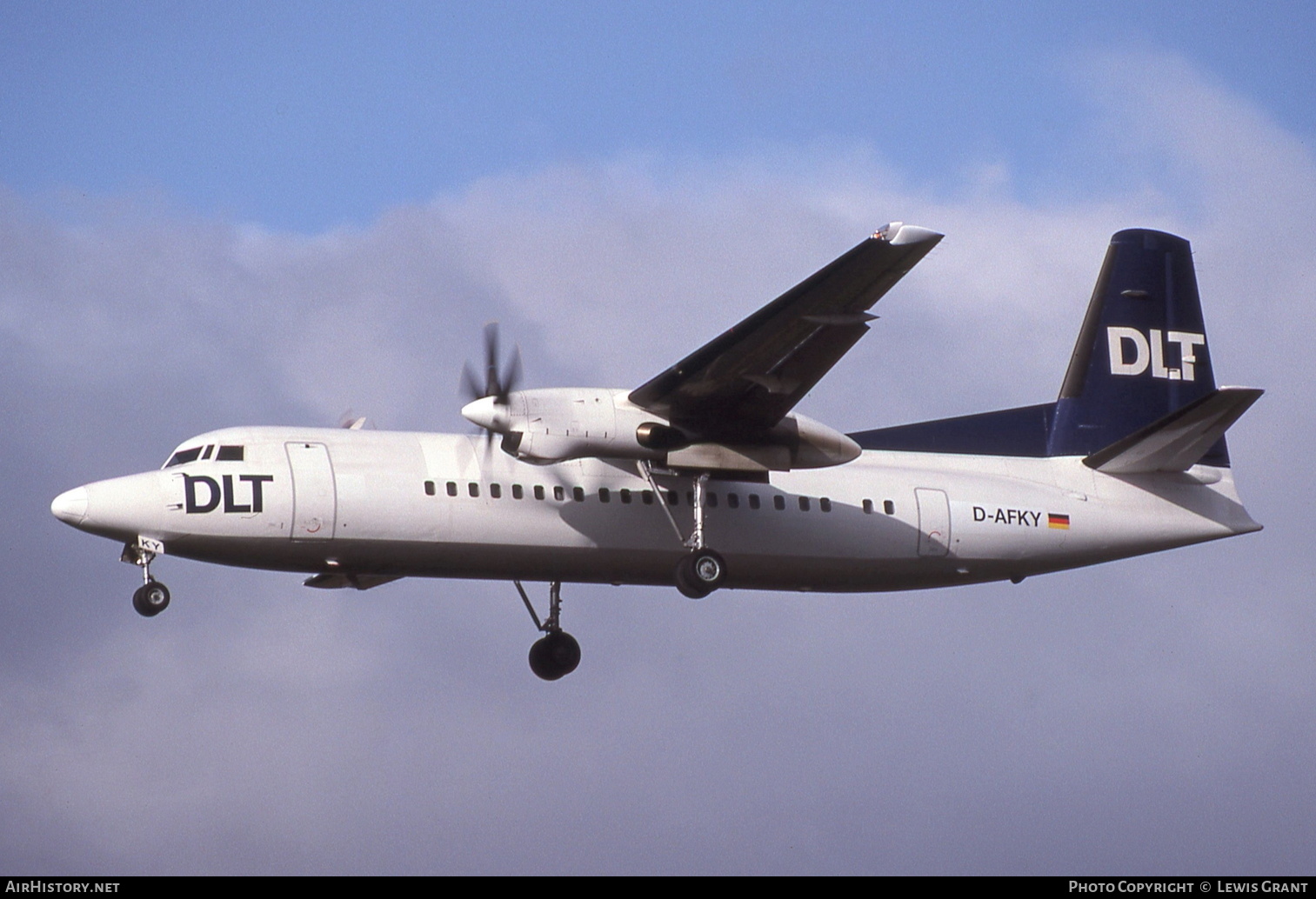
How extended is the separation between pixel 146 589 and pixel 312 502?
2.03 m

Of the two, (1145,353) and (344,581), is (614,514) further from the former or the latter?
(1145,353)

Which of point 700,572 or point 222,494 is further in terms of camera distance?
point 700,572

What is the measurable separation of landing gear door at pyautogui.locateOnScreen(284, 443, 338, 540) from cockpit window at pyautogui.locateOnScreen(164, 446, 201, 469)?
1.07 metres

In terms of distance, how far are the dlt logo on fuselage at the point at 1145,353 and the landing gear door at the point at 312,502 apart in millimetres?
10979

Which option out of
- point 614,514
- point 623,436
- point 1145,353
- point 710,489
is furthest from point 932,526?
point 1145,353

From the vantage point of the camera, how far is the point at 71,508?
20547 mm

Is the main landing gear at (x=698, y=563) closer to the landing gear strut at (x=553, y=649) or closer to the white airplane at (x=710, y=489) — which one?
the white airplane at (x=710, y=489)

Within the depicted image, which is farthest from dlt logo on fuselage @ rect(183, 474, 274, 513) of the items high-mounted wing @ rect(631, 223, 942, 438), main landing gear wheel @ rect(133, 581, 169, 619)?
high-mounted wing @ rect(631, 223, 942, 438)

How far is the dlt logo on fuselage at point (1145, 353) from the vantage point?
2580cm

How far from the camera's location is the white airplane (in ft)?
68.2

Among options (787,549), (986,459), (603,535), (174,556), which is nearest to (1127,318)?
(986,459)

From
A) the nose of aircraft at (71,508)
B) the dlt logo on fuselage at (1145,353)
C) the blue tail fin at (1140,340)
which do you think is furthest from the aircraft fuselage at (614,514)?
the dlt logo on fuselage at (1145,353)

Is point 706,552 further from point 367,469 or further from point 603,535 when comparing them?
point 367,469

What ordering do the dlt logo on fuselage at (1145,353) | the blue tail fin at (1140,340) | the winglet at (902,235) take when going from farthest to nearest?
the dlt logo on fuselage at (1145,353) < the blue tail fin at (1140,340) < the winglet at (902,235)
